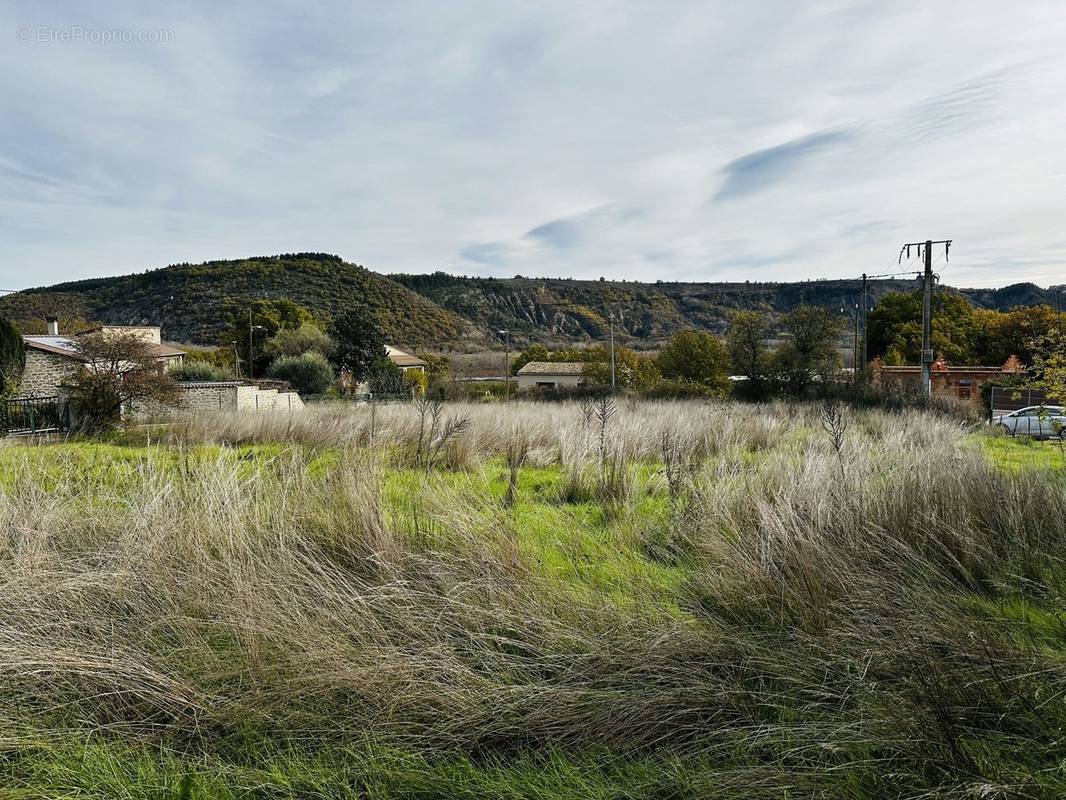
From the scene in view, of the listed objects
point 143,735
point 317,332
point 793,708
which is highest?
point 317,332

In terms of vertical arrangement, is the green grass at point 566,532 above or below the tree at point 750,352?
below

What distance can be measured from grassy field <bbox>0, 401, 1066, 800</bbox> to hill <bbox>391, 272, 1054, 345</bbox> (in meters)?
69.8

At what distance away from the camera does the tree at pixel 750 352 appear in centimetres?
2642

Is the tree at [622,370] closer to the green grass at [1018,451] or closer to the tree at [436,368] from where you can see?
the tree at [436,368]

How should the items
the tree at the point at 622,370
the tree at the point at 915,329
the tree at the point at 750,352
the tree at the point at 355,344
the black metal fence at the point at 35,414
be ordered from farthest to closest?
the tree at the point at 915,329
the tree at the point at 355,344
the tree at the point at 622,370
the tree at the point at 750,352
the black metal fence at the point at 35,414

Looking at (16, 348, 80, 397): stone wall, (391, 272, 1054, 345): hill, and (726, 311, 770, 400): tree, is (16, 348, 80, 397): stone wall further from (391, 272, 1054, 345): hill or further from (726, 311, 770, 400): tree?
(391, 272, 1054, 345): hill

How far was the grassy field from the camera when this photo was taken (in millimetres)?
2361

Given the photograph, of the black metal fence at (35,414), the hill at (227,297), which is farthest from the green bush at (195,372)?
the hill at (227,297)

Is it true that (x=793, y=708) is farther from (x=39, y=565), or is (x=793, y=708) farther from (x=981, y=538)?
(x=39, y=565)

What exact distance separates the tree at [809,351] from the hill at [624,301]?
46.8 meters

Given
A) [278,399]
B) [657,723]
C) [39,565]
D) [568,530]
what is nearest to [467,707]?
[657,723]

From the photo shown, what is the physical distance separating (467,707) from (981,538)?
129 inches

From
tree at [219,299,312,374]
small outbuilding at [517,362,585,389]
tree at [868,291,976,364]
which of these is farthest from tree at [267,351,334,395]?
tree at [868,291,976,364]

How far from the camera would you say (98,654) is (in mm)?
2920
